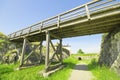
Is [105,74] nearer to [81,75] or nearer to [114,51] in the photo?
[81,75]

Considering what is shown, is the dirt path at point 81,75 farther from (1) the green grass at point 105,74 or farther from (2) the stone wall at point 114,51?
(2) the stone wall at point 114,51

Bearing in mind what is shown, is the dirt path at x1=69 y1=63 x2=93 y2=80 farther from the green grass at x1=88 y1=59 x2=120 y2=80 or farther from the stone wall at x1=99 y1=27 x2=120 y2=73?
the stone wall at x1=99 y1=27 x2=120 y2=73

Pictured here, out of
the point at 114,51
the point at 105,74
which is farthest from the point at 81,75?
the point at 114,51

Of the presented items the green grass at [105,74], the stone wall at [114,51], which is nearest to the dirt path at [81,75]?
the green grass at [105,74]

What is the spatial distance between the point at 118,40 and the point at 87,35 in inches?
174

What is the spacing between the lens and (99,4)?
310 inches

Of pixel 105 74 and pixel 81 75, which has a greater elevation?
pixel 105 74

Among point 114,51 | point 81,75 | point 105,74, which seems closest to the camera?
point 105,74

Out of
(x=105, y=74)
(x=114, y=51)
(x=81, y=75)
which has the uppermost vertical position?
(x=114, y=51)

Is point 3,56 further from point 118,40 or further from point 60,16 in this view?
point 118,40

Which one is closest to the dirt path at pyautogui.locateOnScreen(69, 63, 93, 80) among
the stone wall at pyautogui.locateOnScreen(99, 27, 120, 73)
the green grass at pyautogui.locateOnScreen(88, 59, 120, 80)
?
the green grass at pyautogui.locateOnScreen(88, 59, 120, 80)

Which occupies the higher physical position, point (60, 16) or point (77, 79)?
point (60, 16)

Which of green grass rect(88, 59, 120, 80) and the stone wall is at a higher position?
the stone wall

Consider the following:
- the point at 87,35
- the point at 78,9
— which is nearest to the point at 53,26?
the point at 78,9
